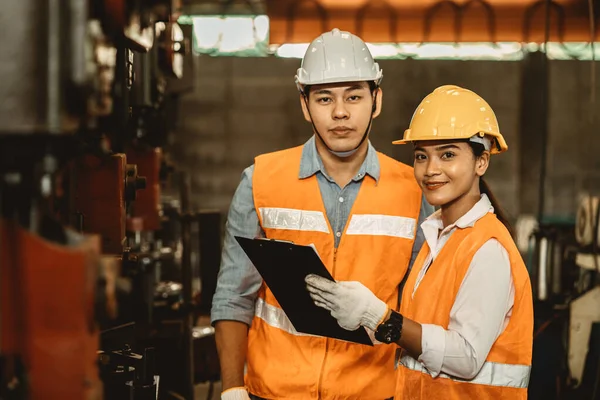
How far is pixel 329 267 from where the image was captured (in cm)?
239

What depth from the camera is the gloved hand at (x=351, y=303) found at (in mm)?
2033

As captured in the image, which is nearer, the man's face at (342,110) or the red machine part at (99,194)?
the red machine part at (99,194)

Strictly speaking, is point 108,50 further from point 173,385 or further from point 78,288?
point 173,385

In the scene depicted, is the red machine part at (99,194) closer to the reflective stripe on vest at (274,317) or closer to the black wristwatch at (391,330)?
the reflective stripe on vest at (274,317)

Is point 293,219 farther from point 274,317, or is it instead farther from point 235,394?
point 235,394

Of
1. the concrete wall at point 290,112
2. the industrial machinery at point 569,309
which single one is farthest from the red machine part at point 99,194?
the concrete wall at point 290,112

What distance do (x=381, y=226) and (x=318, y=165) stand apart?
0.35 meters

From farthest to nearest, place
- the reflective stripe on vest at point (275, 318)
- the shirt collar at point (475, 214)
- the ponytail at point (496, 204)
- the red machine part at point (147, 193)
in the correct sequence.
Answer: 1. the red machine part at point (147, 193)
2. the reflective stripe on vest at point (275, 318)
3. the ponytail at point (496, 204)
4. the shirt collar at point (475, 214)

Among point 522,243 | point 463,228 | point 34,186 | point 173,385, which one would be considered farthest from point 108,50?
point 522,243

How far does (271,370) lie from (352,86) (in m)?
1.12

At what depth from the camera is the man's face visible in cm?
245

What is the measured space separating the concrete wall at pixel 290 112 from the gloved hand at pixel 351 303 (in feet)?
15.8

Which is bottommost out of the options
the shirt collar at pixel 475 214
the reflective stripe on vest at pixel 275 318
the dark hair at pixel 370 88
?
the reflective stripe on vest at pixel 275 318

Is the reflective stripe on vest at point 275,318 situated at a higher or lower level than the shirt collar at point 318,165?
lower
